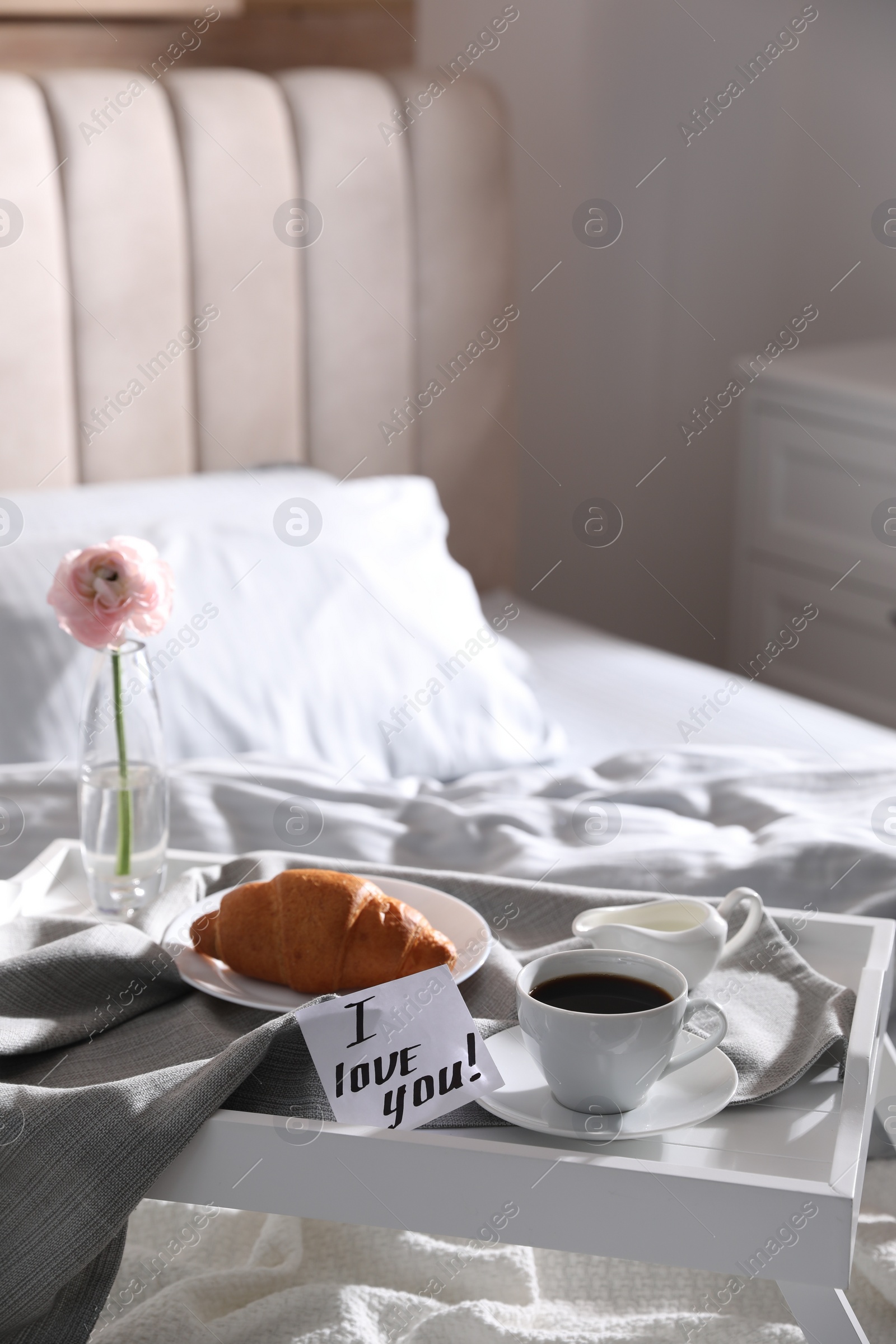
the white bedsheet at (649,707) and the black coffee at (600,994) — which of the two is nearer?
the black coffee at (600,994)

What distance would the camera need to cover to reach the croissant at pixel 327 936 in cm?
85

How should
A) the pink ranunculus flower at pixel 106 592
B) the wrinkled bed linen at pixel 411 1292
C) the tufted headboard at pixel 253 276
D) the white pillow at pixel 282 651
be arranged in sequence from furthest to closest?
the tufted headboard at pixel 253 276 → the white pillow at pixel 282 651 → the pink ranunculus flower at pixel 106 592 → the wrinkled bed linen at pixel 411 1292

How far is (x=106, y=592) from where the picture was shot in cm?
98

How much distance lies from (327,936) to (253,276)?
1377 millimetres

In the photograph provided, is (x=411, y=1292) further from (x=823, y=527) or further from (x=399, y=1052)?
(x=823, y=527)

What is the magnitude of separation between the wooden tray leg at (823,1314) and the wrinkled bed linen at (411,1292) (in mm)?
101

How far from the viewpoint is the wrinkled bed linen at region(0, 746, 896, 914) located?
1.20 metres

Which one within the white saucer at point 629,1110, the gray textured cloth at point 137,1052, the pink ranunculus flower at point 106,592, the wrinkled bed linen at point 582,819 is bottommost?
the wrinkled bed linen at point 582,819

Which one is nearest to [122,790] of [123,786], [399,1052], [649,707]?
[123,786]

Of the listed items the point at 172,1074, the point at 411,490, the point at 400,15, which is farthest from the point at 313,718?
the point at 400,15

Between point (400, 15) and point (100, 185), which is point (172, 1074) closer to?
point (100, 185)

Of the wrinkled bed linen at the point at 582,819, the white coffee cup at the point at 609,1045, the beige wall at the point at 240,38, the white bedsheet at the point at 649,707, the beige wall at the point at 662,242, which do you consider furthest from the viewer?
the beige wall at the point at 662,242

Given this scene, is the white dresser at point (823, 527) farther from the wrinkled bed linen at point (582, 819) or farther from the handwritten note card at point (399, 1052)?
the handwritten note card at point (399, 1052)

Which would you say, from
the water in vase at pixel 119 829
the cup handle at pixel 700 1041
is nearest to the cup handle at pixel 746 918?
the cup handle at pixel 700 1041
